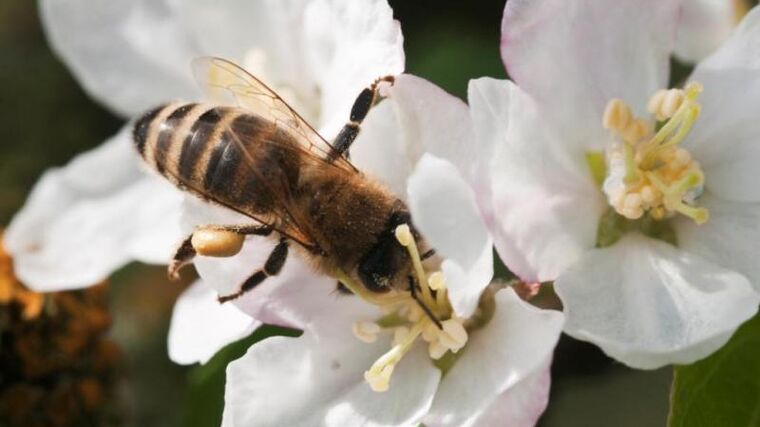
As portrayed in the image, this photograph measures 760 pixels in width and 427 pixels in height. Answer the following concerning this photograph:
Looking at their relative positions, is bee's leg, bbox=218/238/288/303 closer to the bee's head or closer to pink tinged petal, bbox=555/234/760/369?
the bee's head

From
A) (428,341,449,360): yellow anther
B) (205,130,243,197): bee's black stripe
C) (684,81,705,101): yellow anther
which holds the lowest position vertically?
(428,341,449,360): yellow anther

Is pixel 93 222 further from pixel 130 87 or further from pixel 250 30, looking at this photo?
pixel 250 30

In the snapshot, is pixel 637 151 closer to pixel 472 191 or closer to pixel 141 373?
pixel 472 191

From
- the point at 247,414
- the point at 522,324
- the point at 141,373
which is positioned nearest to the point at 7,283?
the point at 141,373

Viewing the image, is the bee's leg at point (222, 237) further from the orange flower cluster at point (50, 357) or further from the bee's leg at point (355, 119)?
the orange flower cluster at point (50, 357)

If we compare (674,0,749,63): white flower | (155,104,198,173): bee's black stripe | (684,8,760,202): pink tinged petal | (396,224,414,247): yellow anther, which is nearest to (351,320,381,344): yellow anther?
(396,224,414,247): yellow anther

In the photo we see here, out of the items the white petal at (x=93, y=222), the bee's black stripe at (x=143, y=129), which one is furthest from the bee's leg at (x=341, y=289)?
the white petal at (x=93, y=222)
